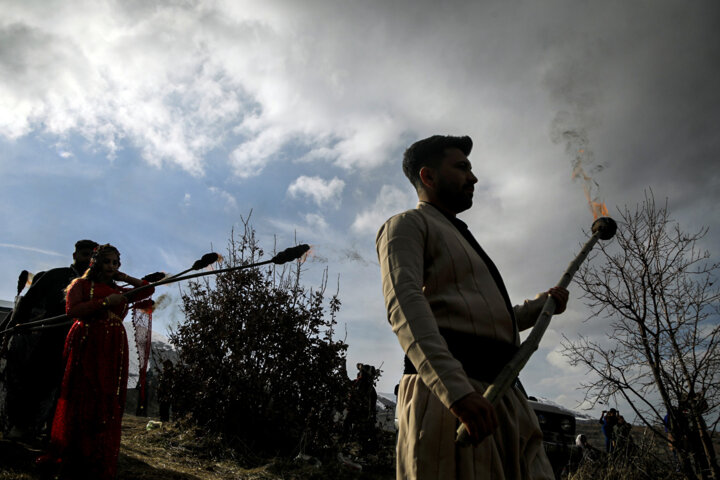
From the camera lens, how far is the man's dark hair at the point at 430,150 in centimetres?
215

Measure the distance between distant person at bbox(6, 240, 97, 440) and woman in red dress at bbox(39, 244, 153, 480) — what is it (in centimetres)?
156

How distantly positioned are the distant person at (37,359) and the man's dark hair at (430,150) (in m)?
4.61

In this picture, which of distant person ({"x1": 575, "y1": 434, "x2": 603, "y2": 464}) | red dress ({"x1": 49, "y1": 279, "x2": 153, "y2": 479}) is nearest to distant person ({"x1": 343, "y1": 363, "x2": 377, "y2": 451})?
distant person ({"x1": 575, "y1": 434, "x2": 603, "y2": 464})

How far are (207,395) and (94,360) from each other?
292cm

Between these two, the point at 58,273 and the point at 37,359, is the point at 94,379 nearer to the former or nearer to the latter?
the point at 37,359

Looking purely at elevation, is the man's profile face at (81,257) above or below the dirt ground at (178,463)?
above

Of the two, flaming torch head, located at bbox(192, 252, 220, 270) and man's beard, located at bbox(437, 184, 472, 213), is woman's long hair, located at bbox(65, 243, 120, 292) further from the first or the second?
man's beard, located at bbox(437, 184, 472, 213)

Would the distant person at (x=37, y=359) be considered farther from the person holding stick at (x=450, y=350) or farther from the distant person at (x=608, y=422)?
the distant person at (x=608, y=422)

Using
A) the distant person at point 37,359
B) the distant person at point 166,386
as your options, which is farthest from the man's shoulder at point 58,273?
the distant person at point 166,386

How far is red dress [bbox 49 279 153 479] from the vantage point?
3.48m

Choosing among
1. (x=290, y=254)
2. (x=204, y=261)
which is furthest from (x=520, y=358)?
(x=204, y=261)

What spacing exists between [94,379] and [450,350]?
11.0 ft

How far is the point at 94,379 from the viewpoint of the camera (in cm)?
371

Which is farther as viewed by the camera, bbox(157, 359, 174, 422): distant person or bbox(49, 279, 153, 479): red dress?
bbox(157, 359, 174, 422): distant person
